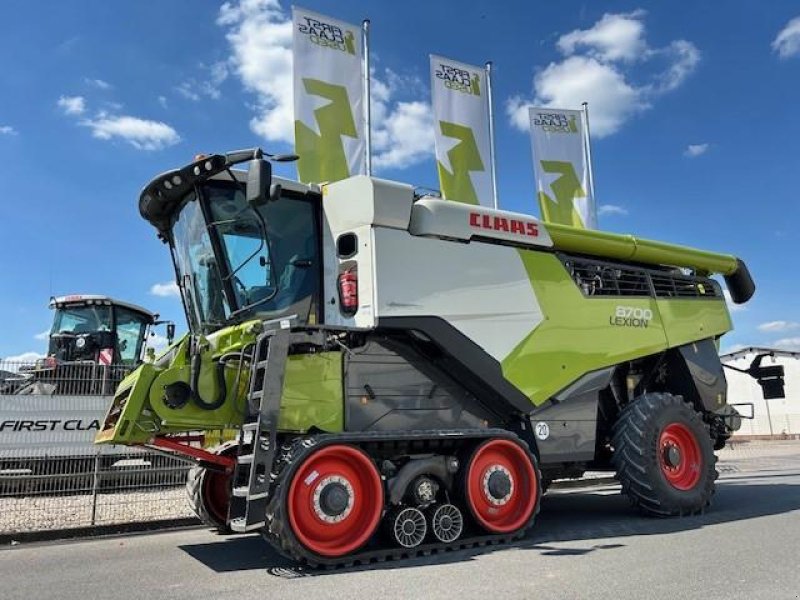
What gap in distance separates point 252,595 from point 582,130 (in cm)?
1380

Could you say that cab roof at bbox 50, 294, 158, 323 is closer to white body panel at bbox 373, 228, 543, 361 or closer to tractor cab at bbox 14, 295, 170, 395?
tractor cab at bbox 14, 295, 170, 395

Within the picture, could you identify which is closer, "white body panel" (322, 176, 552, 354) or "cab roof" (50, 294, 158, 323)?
"white body panel" (322, 176, 552, 354)

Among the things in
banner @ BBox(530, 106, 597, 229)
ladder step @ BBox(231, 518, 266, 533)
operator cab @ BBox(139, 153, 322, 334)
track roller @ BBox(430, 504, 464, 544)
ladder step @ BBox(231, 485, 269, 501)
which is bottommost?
track roller @ BBox(430, 504, 464, 544)

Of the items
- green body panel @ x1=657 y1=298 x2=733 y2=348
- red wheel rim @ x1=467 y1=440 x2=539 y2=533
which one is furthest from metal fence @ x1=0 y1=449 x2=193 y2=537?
green body panel @ x1=657 y1=298 x2=733 y2=348

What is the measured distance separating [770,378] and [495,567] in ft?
23.2

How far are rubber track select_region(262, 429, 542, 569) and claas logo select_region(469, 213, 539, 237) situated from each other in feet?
6.85

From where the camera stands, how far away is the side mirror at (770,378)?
33.7 feet

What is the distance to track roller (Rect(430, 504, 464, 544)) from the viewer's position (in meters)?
5.89

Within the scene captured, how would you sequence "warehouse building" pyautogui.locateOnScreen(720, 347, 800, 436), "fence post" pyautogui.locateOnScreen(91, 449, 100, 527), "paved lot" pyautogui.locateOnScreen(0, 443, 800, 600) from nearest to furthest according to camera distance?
"paved lot" pyautogui.locateOnScreen(0, 443, 800, 600) < "fence post" pyautogui.locateOnScreen(91, 449, 100, 527) < "warehouse building" pyautogui.locateOnScreen(720, 347, 800, 436)

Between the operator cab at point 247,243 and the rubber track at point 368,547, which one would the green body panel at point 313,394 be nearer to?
the rubber track at point 368,547

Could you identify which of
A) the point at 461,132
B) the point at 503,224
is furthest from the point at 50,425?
the point at 461,132

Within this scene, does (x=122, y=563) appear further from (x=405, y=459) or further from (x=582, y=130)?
(x=582, y=130)

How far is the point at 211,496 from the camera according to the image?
23.3ft

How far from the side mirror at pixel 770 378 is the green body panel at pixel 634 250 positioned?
1.72m
